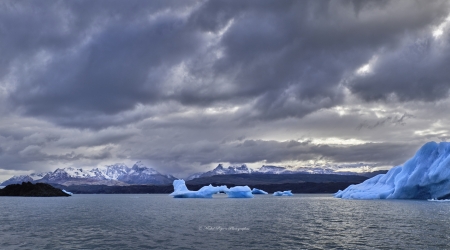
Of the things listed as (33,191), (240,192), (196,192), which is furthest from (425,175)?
(33,191)

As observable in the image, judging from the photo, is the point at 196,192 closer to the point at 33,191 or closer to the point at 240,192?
the point at 240,192

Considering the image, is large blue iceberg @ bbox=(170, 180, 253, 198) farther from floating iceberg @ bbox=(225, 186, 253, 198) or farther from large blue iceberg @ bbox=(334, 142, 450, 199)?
large blue iceberg @ bbox=(334, 142, 450, 199)

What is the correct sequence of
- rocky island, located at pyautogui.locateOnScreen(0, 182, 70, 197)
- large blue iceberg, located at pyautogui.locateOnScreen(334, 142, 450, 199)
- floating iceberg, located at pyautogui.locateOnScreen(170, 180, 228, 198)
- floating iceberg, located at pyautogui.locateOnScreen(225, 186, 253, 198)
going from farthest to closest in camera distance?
1. rocky island, located at pyautogui.locateOnScreen(0, 182, 70, 197)
2. floating iceberg, located at pyautogui.locateOnScreen(225, 186, 253, 198)
3. floating iceberg, located at pyautogui.locateOnScreen(170, 180, 228, 198)
4. large blue iceberg, located at pyautogui.locateOnScreen(334, 142, 450, 199)

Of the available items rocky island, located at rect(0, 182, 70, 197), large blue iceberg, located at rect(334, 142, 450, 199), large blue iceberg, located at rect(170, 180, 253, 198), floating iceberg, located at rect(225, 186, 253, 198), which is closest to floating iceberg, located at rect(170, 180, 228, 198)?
large blue iceberg, located at rect(170, 180, 253, 198)

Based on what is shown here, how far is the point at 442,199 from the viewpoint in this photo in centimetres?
7175

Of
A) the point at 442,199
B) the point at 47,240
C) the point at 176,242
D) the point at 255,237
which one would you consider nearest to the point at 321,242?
the point at 255,237

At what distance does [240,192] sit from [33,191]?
10711 centimetres

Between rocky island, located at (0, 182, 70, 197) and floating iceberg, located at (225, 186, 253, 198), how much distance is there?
307ft

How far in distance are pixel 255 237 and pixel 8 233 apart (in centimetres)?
2034

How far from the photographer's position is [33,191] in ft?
549

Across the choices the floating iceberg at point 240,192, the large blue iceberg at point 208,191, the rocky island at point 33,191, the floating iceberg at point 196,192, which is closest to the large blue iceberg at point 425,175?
the floating iceberg at point 240,192

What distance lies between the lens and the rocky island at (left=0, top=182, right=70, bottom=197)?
165000mm

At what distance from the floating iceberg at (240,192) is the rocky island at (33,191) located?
3678 inches

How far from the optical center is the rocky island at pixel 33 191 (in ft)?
541
